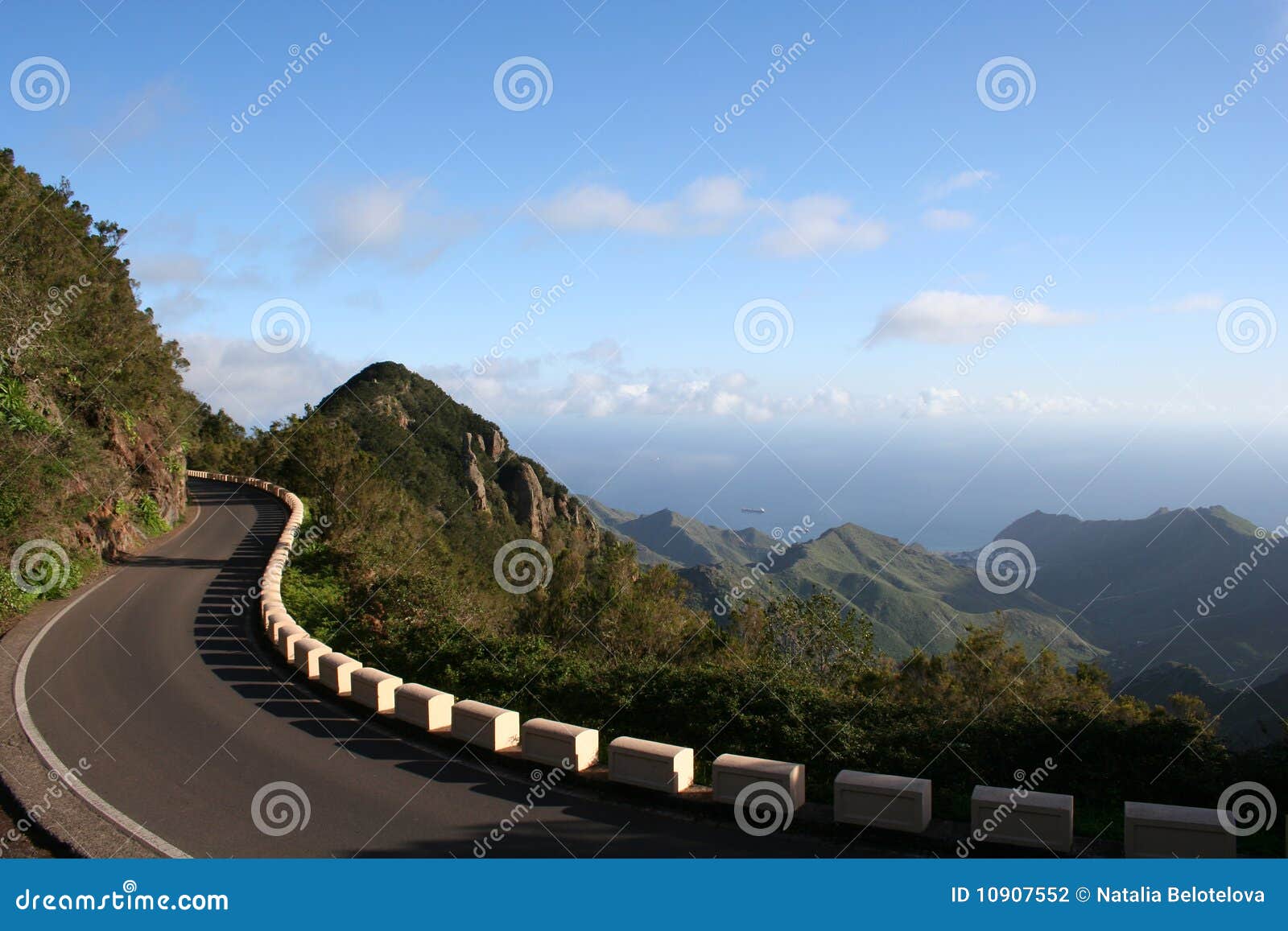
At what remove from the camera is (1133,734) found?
8.13m

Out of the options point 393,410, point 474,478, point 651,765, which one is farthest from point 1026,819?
point 393,410

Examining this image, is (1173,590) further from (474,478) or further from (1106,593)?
(474,478)

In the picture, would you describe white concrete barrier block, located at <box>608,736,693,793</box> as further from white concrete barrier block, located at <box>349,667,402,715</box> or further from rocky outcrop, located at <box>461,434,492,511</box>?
rocky outcrop, located at <box>461,434,492,511</box>

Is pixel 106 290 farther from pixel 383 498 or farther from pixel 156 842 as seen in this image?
pixel 156 842

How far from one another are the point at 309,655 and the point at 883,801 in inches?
347

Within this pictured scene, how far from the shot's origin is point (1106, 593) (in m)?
94.2

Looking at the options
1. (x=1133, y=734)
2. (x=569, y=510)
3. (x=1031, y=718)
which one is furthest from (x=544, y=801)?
(x=569, y=510)

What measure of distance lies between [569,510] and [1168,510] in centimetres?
8336

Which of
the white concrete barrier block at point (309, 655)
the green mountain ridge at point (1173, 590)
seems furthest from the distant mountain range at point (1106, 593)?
the white concrete barrier block at point (309, 655)

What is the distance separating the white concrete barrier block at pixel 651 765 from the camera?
7938 millimetres

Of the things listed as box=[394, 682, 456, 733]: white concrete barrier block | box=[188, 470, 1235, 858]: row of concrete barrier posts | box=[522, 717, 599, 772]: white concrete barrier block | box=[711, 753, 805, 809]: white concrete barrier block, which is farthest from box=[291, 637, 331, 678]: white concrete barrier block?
box=[711, 753, 805, 809]: white concrete barrier block

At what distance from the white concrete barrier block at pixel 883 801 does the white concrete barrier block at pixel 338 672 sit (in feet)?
23.4

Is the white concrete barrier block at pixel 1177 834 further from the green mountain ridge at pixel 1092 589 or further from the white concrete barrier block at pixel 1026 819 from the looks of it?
the green mountain ridge at pixel 1092 589

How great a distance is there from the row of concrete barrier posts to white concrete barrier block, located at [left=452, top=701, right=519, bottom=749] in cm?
1
